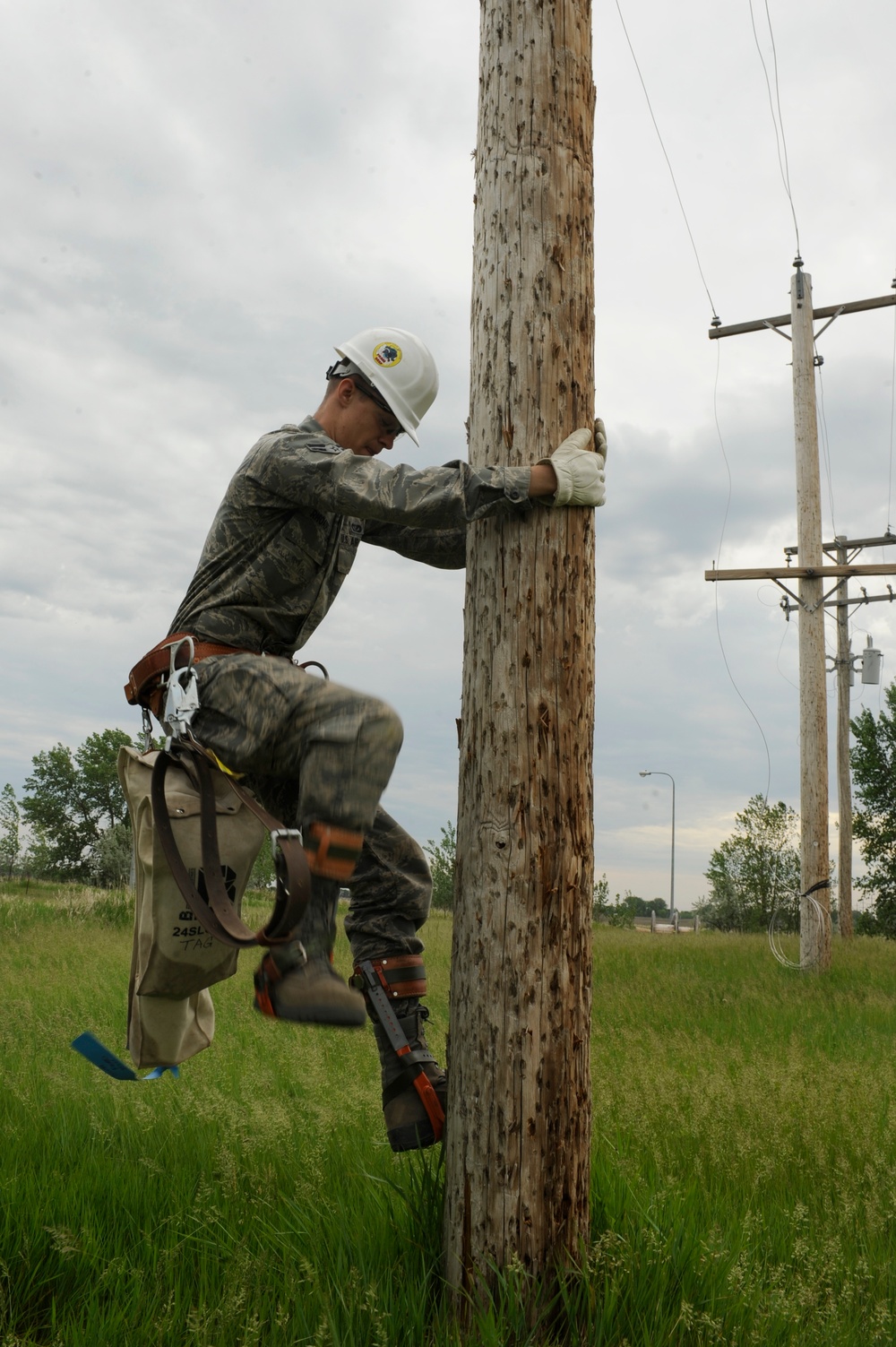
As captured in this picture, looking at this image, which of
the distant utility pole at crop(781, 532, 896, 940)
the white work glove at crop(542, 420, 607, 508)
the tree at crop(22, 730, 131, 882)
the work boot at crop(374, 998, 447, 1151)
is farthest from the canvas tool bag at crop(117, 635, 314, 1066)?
the tree at crop(22, 730, 131, 882)

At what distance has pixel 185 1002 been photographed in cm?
313

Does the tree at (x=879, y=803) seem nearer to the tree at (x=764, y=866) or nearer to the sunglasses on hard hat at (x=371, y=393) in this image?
the tree at (x=764, y=866)

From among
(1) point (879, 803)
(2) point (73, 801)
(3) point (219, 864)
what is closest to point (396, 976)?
(3) point (219, 864)

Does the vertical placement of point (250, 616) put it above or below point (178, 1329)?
above

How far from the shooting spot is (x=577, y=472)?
288 centimetres

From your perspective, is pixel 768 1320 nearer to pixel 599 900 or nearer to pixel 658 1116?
pixel 658 1116

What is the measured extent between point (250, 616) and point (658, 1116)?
3.41m

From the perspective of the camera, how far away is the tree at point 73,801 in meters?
64.6

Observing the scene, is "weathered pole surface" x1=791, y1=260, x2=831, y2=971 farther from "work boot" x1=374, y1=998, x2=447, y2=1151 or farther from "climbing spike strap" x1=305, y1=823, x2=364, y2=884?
"climbing spike strap" x1=305, y1=823, x2=364, y2=884

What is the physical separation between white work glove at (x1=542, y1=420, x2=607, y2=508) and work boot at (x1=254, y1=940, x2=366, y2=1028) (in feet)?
4.68

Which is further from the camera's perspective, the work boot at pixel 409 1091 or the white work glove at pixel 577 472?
the work boot at pixel 409 1091

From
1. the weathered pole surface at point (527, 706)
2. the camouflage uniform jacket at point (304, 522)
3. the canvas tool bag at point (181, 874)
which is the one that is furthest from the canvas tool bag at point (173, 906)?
the weathered pole surface at point (527, 706)

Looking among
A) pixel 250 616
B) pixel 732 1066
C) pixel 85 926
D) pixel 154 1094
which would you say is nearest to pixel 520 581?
pixel 250 616

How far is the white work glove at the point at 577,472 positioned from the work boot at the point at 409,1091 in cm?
160
